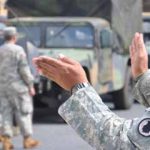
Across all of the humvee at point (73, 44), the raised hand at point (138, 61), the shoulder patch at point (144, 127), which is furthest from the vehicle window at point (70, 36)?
the shoulder patch at point (144, 127)

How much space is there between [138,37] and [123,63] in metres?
12.0

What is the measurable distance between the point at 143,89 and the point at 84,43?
10.7m

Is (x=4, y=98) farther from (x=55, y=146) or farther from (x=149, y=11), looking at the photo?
(x=149, y=11)

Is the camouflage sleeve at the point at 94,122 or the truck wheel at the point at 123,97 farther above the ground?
the camouflage sleeve at the point at 94,122

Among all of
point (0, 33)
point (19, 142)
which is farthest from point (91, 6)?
point (19, 142)

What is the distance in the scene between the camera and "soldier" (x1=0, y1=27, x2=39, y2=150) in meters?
9.45

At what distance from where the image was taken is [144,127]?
196 cm

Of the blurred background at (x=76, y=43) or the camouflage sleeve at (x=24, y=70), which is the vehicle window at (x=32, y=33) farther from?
the camouflage sleeve at (x=24, y=70)

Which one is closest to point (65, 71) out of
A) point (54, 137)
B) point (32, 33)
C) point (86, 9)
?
point (54, 137)

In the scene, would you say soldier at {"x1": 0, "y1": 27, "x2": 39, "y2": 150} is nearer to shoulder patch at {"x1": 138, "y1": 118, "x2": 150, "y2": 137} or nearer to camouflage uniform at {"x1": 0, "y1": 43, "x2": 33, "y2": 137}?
camouflage uniform at {"x1": 0, "y1": 43, "x2": 33, "y2": 137}

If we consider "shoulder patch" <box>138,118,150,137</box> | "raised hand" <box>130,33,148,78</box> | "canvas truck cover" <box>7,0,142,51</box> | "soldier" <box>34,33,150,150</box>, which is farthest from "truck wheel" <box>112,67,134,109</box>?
"shoulder patch" <box>138,118,150,137</box>

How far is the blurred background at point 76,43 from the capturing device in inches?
475

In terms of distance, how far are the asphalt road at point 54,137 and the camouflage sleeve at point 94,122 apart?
23.1ft

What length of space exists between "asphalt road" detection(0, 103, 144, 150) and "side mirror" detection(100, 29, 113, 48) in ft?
4.49
